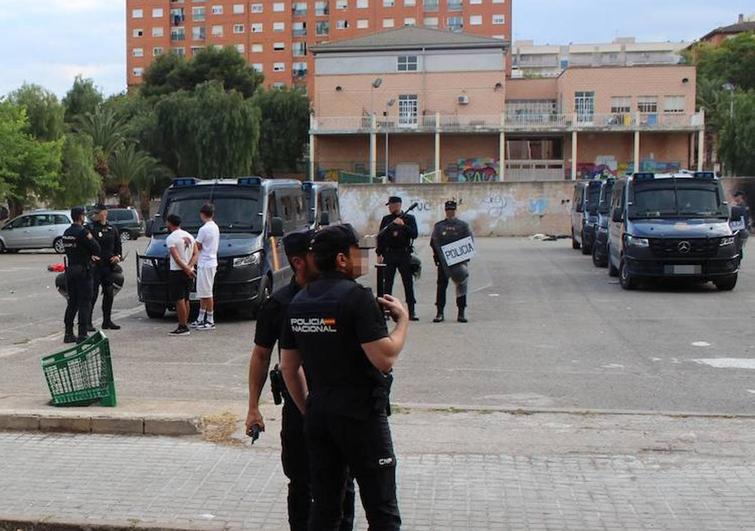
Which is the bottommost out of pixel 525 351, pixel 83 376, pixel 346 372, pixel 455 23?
pixel 525 351

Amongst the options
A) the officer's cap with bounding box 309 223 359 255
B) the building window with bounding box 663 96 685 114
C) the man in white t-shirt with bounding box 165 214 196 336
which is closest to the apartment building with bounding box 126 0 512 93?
the building window with bounding box 663 96 685 114

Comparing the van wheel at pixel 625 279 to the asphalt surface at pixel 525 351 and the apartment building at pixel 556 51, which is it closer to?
the asphalt surface at pixel 525 351

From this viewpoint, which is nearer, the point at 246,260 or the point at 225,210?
the point at 246,260

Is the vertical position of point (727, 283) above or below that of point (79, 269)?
below

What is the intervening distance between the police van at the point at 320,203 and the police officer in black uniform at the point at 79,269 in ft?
17.8

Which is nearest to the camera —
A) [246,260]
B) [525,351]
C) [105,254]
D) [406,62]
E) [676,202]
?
[525,351]

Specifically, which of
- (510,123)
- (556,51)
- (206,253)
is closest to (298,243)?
(206,253)

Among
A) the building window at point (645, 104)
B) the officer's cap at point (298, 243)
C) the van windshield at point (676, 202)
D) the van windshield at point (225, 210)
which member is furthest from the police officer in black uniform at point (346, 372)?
the building window at point (645, 104)

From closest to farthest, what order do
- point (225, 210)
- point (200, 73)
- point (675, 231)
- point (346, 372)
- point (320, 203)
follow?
point (346, 372), point (225, 210), point (675, 231), point (320, 203), point (200, 73)

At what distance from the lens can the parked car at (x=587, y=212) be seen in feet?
86.4

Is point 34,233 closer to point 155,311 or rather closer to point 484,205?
point 484,205

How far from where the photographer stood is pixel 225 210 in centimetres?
1484

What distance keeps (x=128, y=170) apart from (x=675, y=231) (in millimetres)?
48696

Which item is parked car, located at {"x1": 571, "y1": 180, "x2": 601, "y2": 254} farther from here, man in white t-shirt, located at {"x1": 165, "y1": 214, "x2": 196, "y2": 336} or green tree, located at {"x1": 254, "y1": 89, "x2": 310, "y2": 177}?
green tree, located at {"x1": 254, "y1": 89, "x2": 310, "y2": 177}
